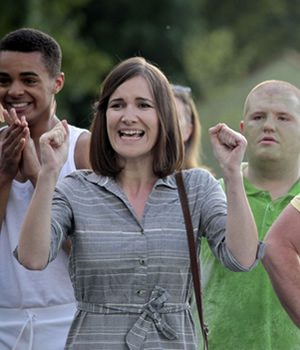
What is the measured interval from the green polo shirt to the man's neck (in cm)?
10

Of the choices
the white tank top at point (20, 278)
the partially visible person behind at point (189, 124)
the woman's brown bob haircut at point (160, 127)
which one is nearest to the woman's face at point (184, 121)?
the partially visible person behind at point (189, 124)

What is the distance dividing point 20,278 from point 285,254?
1.30 meters

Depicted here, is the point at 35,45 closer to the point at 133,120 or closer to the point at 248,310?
the point at 133,120

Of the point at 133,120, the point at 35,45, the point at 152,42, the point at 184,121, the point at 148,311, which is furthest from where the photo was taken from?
the point at 152,42

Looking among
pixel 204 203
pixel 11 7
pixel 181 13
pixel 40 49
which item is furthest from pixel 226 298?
pixel 181 13

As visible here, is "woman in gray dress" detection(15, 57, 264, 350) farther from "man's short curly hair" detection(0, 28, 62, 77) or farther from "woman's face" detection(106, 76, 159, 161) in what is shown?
"man's short curly hair" detection(0, 28, 62, 77)

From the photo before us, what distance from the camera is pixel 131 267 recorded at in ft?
11.7

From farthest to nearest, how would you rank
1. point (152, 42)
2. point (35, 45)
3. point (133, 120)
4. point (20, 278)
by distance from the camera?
point (152, 42), point (35, 45), point (20, 278), point (133, 120)

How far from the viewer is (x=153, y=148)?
388 cm

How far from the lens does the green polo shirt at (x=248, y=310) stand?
14.3 feet

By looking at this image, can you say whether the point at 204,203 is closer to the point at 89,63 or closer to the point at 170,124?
the point at 170,124

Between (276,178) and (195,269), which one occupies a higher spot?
(276,178)

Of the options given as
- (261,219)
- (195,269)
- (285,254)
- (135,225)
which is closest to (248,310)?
(261,219)

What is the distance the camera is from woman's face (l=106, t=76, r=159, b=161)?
3.80 m
